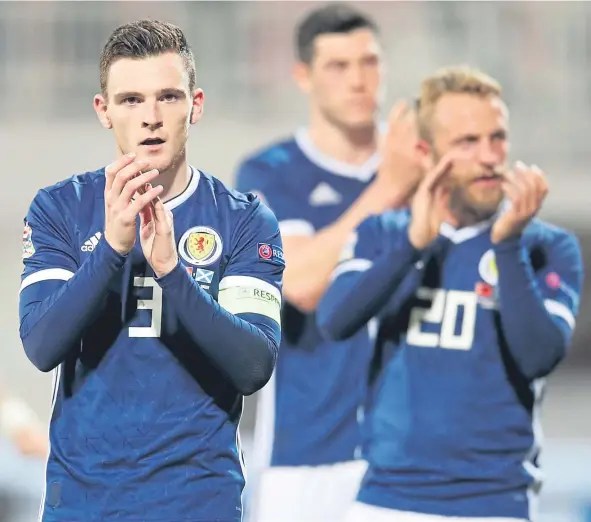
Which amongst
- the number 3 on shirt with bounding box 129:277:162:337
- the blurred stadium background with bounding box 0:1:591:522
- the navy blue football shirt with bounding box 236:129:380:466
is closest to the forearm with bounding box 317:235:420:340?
the navy blue football shirt with bounding box 236:129:380:466

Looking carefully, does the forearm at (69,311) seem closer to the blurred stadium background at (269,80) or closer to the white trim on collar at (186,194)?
the white trim on collar at (186,194)

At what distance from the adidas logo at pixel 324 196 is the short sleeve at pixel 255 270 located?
89.5 inches

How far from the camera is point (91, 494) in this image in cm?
265

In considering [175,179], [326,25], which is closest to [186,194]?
[175,179]

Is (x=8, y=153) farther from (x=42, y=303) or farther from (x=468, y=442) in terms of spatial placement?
(x=42, y=303)

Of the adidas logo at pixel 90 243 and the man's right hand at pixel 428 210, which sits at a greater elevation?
the adidas logo at pixel 90 243

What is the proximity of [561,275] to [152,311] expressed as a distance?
194cm

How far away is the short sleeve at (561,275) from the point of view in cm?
411

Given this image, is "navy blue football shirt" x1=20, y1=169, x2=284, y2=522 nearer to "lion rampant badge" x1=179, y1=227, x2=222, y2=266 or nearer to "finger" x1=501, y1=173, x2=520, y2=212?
"lion rampant badge" x1=179, y1=227, x2=222, y2=266

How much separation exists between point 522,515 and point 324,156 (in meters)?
1.76

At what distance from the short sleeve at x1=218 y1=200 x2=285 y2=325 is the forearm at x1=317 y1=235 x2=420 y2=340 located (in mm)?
1253

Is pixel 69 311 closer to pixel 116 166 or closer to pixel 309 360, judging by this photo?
pixel 116 166

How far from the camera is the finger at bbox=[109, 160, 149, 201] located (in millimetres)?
2438

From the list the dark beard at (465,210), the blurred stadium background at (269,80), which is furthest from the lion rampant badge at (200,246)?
the blurred stadium background at (269,80)
